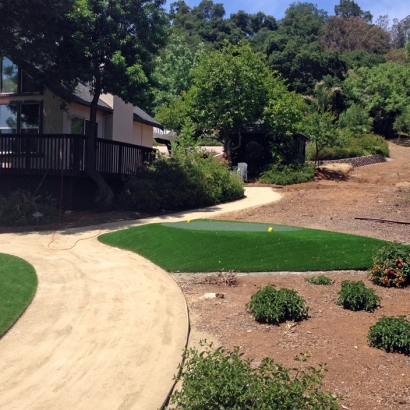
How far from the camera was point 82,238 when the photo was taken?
14602mm

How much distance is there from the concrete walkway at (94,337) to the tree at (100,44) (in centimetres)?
700

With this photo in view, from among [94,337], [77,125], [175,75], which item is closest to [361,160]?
[175,75]

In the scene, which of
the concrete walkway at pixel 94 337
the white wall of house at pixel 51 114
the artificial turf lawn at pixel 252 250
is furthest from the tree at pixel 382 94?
the concrete walkway at pixel 94 337

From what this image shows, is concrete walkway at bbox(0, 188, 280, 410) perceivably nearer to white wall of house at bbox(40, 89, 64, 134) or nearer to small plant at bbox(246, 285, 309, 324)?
small plant at bbox(246, 285, 309, 324)

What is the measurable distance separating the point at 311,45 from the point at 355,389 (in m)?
56.5

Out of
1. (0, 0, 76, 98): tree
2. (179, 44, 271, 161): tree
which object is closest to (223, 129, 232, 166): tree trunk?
(179, 44, 271, 161): tree

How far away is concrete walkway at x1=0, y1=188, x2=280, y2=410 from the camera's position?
5.98m

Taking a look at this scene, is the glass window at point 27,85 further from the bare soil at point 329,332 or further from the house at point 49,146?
the bare soil at point 329,332

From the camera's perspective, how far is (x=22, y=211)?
1659 centimetres

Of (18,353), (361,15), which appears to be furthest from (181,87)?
(361,15)

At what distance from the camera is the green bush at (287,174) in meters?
27.7

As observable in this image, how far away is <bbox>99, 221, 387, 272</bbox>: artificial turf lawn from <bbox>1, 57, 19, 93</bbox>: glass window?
967cm

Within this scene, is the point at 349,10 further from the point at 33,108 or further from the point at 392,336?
the point at 392,336

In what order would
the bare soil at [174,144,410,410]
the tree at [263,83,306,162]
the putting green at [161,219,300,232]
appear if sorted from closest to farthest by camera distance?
the bare soil at [174,144,410,410]
the putting green at [161,219,300,232]
the tree at [263,83,306,162]
